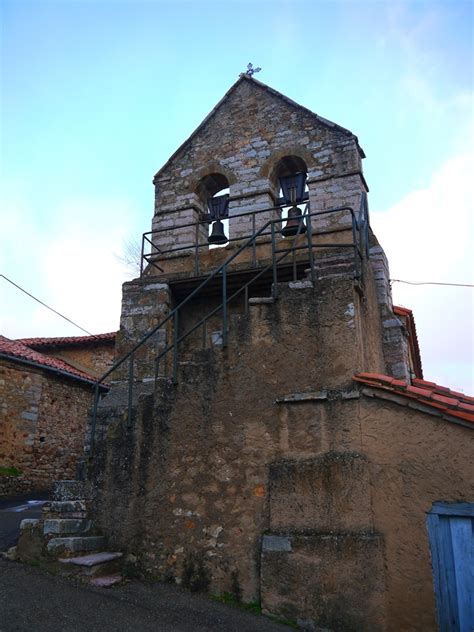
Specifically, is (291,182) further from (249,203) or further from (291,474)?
(291,474)

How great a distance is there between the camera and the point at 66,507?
638 cm

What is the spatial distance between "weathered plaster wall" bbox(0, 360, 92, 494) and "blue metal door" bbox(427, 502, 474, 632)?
33.5ft

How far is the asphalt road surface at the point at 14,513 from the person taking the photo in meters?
7.09

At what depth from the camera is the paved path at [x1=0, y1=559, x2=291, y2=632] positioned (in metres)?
4.70

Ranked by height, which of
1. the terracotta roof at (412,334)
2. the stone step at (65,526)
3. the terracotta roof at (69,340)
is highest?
the terracotta roof at (69,340)

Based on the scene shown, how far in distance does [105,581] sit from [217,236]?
5.59 meters

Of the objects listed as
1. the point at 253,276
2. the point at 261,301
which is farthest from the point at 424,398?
the point at 253,276

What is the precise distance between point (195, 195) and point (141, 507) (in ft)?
19.3

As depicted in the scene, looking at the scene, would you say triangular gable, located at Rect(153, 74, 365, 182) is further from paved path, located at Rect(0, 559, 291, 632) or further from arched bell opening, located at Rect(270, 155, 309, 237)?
paved path, located at Rect(0, 559, 291, 632)

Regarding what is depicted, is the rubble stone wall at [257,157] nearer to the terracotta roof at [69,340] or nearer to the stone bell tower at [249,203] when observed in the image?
the stone bell tower at [249,203]

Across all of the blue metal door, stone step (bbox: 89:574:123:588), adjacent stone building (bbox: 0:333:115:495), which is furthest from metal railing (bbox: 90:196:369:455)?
adjacent stone building (bbox: 0:333:115:495)

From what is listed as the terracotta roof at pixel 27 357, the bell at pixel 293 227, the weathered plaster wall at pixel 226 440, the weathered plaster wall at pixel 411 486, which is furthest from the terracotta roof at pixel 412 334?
the terracotta roof at pixel 27 357

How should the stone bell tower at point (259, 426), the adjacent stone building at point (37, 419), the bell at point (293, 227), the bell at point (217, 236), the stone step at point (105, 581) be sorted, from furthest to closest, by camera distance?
the adjacent stone building at point (37, 419), the bell at point (217, 236), the bell at point (293, 227), the stone step at point (105, 581), the stone bell tower at point (259, 426)

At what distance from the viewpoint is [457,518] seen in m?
4.98
